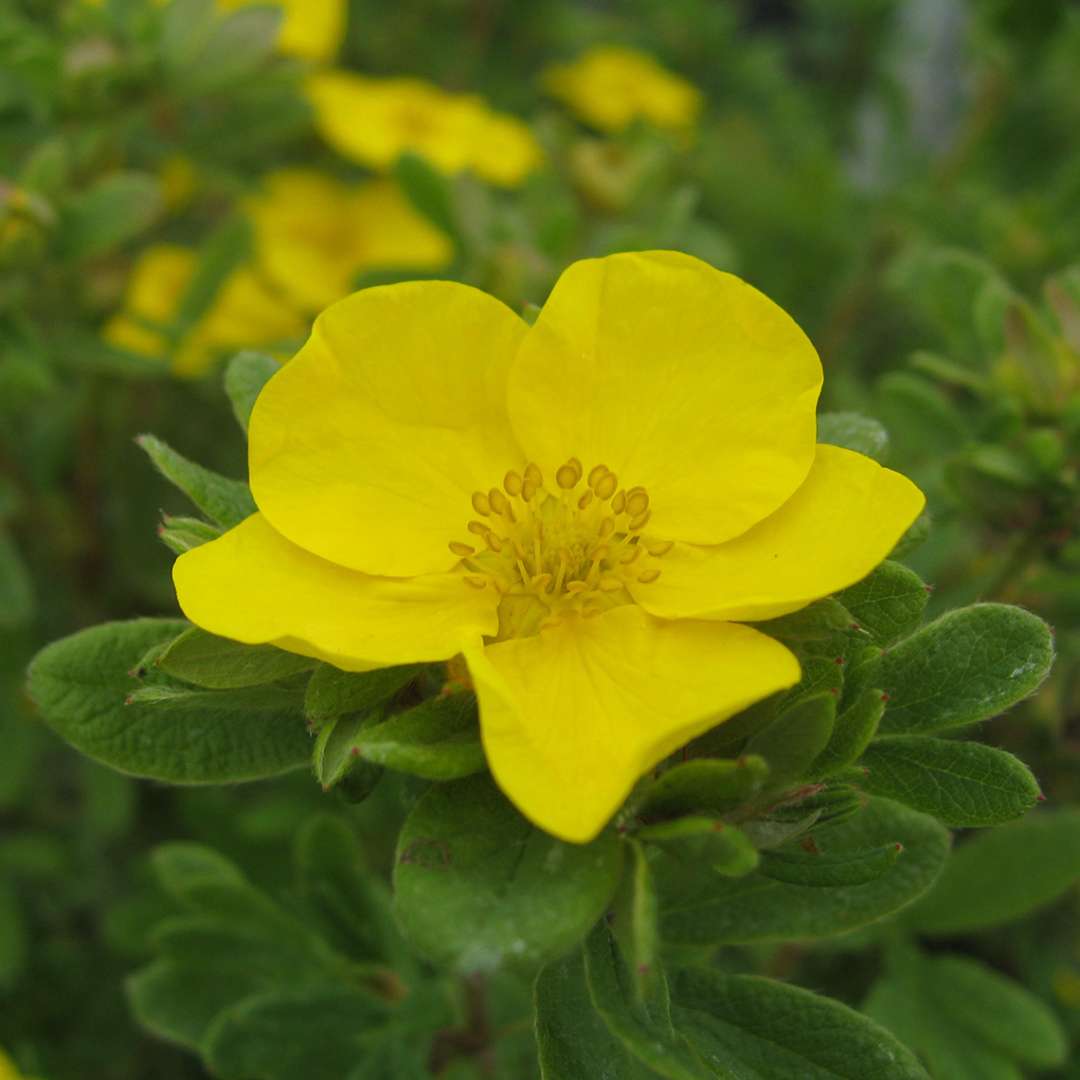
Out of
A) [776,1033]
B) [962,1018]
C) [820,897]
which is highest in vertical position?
[820,897]

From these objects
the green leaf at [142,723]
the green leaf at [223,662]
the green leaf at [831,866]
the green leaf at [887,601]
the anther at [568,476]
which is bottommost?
the green leaf at [142,723]

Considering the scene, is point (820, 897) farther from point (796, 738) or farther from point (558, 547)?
point (558, 547)

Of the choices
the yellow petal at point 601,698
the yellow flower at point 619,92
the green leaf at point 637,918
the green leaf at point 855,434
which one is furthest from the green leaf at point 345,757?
the yellow flower at point 619,92

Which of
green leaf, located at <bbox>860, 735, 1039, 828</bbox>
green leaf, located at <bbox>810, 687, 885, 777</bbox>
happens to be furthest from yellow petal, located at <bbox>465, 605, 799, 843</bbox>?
green leaf, located at <bbox>860, 735, 1039, 828</bbox>

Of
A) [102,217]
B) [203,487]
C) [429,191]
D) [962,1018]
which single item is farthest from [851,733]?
[102,217]

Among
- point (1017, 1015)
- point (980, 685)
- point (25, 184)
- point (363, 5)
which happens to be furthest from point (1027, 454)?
point (363, 5)

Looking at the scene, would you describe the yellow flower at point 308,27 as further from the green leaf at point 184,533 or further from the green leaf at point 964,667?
the green leaf at point 964,667
